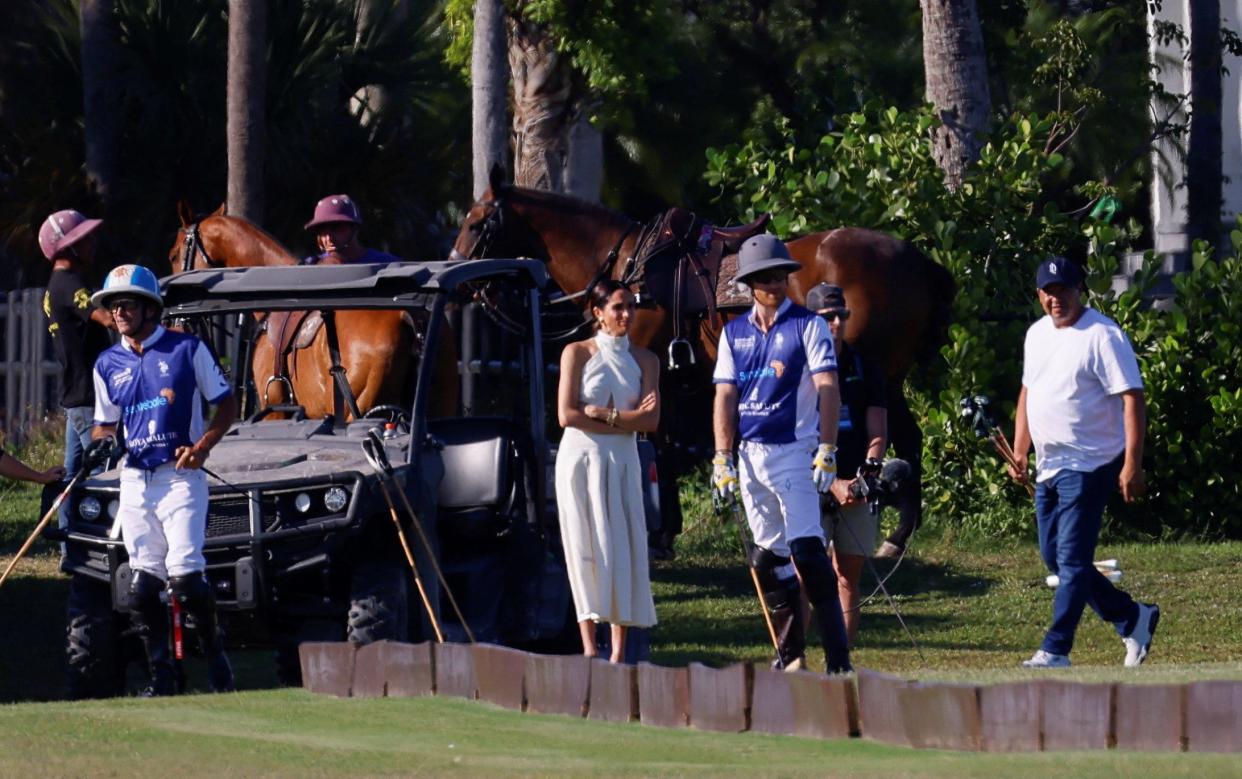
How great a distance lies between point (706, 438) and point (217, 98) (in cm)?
968

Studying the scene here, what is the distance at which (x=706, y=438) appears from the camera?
15422mm

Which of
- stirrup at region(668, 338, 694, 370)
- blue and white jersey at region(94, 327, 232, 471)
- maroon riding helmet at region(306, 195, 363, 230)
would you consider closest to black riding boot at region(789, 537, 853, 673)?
blue and white jersey at region(94, 327, 232, 471)

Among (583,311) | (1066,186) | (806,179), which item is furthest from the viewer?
(1066,186)

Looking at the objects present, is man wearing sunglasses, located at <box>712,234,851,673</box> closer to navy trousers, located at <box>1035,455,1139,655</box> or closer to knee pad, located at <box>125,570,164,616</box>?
navy trousers, located at <box>1035,455,1139,655</box>

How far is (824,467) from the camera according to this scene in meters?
9.43

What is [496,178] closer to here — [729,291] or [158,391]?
[729,291]

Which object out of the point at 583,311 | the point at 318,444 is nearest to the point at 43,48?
the point at 583,311

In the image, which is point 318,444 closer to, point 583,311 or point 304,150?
point 583,311

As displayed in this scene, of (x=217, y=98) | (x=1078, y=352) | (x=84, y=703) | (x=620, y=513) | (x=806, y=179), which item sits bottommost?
(x=84, y=703)

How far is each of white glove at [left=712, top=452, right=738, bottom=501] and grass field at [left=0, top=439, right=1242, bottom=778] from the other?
1.12m

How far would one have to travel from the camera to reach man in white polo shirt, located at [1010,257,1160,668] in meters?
10.1

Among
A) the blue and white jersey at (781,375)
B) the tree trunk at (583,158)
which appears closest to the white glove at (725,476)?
the blue and white jersey at (781,375)

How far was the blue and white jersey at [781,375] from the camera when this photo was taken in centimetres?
953

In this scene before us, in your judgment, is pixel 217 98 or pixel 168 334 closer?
pixel 168 334
